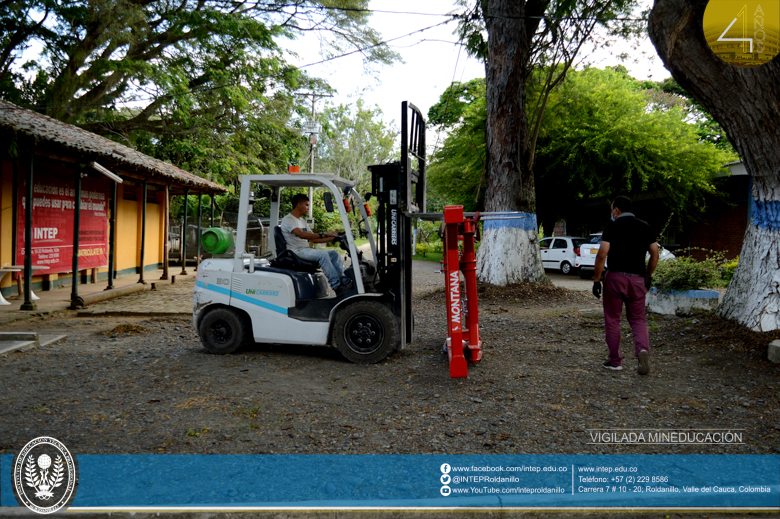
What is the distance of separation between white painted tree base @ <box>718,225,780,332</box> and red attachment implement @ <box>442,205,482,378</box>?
10.7 feet

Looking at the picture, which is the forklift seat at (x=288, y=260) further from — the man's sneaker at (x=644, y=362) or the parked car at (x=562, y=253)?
the parked car at (x=562, y=253)

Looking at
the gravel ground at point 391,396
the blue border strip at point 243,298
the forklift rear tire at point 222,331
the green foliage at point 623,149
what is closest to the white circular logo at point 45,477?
the gravel ground at point 391,396

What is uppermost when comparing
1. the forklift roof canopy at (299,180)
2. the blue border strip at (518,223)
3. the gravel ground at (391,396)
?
the forklift roof canopy at (299,180)

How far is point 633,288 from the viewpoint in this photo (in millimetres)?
5992

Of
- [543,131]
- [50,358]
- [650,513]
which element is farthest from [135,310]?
[543,131]

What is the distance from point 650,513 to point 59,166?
13464mm

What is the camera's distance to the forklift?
6551 mm

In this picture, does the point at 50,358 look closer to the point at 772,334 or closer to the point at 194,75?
the point at 772,334

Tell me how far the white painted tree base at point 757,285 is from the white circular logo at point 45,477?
6907mm

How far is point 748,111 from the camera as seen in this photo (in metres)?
6.49

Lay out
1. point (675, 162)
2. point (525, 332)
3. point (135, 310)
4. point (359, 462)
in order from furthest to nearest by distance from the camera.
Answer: point (675, 162)
point (135, 310)
point (525, 332)
point (359, 462)

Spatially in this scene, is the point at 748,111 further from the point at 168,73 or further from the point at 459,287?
the point at 168,73

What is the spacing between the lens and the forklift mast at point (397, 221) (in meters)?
6.52

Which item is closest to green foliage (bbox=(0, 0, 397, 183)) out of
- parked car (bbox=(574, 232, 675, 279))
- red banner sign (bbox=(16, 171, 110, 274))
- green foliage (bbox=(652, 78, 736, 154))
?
A: red banner sign (bbox=(16, 171, 110, 274))
